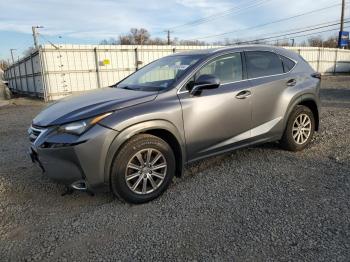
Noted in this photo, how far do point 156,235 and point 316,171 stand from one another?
257cm

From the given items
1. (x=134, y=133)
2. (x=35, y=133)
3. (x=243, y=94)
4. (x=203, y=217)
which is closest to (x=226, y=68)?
(x=243, y=94)

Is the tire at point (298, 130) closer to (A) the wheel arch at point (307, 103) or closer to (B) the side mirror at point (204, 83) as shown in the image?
(A) the wheel arch at point (307, 103)

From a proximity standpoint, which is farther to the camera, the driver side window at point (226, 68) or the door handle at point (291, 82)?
the door handle at point (291, 82)

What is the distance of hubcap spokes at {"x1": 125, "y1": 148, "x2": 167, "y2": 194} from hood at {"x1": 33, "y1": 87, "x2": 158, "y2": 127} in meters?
0.59

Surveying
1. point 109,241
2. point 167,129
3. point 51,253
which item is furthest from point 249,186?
point 51,253

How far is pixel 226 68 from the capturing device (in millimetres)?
4293

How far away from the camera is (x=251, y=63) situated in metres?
4.55

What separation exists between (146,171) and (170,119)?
2.15ft

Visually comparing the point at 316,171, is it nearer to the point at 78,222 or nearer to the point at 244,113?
the point at 244,113

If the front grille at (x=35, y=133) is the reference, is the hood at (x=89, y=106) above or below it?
above

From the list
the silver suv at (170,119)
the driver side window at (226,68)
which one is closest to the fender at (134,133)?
the silver suv at (170,119)

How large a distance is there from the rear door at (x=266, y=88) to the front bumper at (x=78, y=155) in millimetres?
2164

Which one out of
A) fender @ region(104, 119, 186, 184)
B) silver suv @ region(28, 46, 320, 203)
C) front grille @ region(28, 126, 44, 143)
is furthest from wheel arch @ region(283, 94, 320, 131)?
front grille @ region(28, 126, 44, 143)

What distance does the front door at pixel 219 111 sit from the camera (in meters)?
3.83
